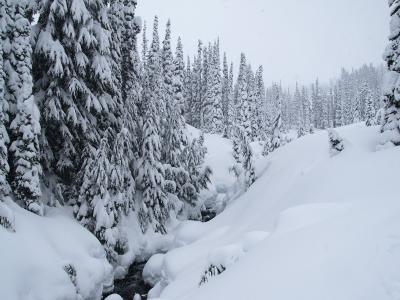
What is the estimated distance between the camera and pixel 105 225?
15.7 meters

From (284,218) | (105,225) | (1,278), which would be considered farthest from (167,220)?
(284,218)

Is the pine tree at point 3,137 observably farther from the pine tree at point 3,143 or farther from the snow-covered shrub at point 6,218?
the snow-covered shrub at point 6,218

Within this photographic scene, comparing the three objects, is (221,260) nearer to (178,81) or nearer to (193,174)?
(193,174)

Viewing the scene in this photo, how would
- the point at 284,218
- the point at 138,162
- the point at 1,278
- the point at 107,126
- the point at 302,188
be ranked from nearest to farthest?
the point at 284,218 → the point at 1,278 → the point at 302,188 → the point at 107,126 → the point at 138,162

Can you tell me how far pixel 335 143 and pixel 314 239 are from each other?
966cm

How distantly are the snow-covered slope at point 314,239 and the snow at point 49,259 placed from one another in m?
2.66

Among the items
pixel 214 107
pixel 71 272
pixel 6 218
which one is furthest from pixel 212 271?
pixel 214 107

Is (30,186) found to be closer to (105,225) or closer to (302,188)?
(105,225)

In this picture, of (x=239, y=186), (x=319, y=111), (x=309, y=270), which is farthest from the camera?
(x=319, y=111)

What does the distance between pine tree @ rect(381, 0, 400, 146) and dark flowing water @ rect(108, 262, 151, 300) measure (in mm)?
11743

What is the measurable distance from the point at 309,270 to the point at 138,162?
52.8 ft

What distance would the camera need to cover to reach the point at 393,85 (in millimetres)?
12719

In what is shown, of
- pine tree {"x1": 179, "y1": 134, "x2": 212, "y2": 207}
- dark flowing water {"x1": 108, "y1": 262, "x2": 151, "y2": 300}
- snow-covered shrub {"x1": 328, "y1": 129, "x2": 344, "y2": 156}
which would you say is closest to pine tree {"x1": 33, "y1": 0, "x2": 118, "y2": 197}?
dark flowing water {"x1": 108, "y1": 262, "x2": 151, "y2": 300}

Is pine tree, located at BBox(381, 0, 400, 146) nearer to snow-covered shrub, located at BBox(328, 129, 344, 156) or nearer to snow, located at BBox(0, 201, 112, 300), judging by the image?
snow-covered shrub, located at BBox(328, 129, 344, 156)
